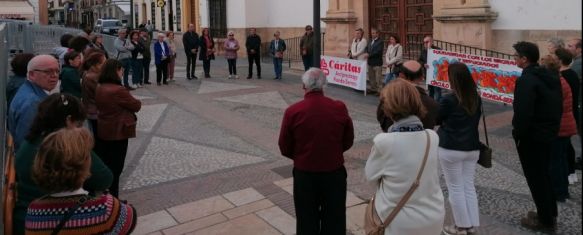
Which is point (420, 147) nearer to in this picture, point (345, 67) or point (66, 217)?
point (66, 217)

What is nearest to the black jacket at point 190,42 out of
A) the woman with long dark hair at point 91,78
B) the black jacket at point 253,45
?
the black jacket at point 253,45

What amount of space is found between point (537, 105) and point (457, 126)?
81cm

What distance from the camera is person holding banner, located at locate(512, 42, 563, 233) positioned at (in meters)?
4.66

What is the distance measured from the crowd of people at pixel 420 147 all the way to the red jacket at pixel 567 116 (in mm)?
11

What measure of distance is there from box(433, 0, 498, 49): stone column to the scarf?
35.3ft

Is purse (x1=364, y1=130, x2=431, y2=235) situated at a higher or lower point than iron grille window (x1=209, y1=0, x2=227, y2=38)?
lower

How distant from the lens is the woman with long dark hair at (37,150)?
3.08 metres

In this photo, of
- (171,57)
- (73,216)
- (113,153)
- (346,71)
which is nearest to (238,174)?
(113,153)

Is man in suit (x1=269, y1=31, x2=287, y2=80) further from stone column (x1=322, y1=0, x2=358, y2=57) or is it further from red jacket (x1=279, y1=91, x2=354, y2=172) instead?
red jacket (x1=279, y1=91, x2=354, y2=172)

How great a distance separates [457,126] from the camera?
4.50m

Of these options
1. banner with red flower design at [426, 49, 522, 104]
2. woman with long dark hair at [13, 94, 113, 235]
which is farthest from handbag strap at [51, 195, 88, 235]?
banner with red flower design at [426, 49, 522, 104]

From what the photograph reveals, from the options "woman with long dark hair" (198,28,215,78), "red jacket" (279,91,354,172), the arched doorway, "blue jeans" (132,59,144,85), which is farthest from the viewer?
"woman with long dark hair" (198,28,215,78)

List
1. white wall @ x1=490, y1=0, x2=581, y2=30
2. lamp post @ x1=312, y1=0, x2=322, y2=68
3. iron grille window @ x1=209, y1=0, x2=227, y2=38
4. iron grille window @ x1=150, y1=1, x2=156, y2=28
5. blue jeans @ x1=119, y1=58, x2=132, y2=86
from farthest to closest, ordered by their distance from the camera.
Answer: iron grille window @ x1=150, y1=1, x2=156, y2=28, iron grille window @ x1=209, y1=0, x2=227, y2=38, blue jeans @ x1=119, y1=58, x2=132, y2=86, white wall @ x1=490, y1=0, x2=581, y2=30, lamp post @ x1=312, y1=0, x2=322, y2=68

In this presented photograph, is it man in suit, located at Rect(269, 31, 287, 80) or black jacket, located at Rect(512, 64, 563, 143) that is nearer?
black jacket, located at Rect(512, 64, 563, 143)
